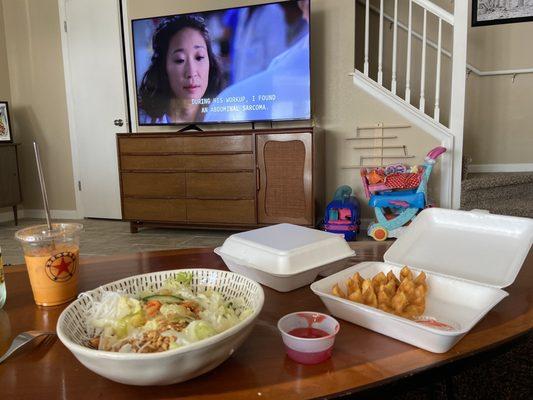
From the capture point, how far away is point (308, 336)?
619 millimetres

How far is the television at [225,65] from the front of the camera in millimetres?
3150

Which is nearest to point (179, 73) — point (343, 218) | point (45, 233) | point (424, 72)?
point (343, 218)

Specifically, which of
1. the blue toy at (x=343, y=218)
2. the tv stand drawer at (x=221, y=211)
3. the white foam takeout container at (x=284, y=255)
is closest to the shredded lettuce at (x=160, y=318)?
the white foam takeout container at (x=284, y=255)

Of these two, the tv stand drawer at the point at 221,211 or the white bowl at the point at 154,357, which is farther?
the tv stand drawer at the point at 221,211

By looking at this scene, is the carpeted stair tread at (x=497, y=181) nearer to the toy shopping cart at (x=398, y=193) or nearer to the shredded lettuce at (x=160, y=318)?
the toy shopping cart at (x=398, y=193)

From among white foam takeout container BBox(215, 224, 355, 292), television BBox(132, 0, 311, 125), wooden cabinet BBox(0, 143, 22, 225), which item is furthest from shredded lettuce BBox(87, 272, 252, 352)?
wooden cabinet BBox(0, 143, 22, 225)

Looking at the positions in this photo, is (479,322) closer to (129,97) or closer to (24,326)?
(24,326)

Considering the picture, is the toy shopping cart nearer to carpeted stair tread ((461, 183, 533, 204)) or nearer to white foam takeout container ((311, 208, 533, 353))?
carpeted stair tread ((461, 183, 533, 204))

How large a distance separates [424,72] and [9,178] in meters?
3.76

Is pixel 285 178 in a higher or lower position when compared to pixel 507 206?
higher

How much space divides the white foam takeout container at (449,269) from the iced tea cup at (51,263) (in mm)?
470

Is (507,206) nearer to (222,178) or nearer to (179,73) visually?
(222,178)

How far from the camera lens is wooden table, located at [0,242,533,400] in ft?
1.76

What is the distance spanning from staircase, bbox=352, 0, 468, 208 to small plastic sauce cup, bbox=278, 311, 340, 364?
274cm
